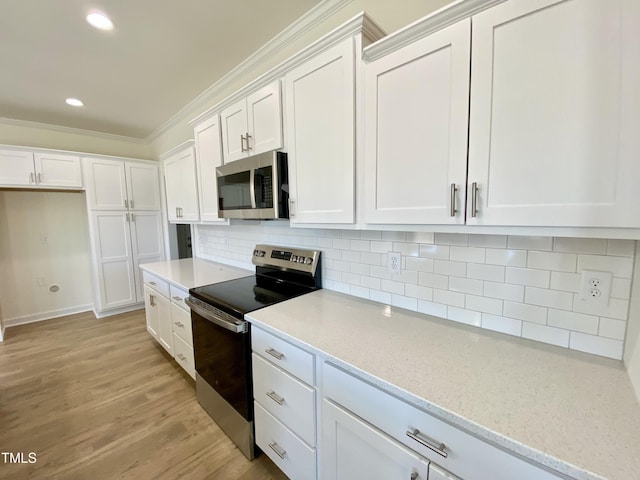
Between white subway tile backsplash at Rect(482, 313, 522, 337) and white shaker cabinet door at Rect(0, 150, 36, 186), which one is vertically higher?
white shaker cabinet door at Rect(0, 150, 36, 186)

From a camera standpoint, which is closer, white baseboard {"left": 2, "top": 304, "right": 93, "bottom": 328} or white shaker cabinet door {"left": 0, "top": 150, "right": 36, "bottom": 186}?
white shaker cabinet door {"left": 0, "top": 150, "right": 36, "bottom": 186}

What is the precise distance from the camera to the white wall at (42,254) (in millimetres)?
3549

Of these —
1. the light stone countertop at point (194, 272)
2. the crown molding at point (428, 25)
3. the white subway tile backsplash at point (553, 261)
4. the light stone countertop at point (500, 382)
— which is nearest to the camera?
the light stone countertop at point (500, 382)

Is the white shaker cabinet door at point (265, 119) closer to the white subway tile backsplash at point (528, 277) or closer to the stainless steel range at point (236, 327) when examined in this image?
the stainless steel range at point (236, 327)

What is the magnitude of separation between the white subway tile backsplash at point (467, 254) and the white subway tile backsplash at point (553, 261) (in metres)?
0.17

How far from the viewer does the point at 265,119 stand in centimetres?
169

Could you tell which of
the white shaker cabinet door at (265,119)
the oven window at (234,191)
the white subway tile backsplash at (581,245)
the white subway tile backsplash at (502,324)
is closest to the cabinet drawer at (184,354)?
the oven window at (234,191)

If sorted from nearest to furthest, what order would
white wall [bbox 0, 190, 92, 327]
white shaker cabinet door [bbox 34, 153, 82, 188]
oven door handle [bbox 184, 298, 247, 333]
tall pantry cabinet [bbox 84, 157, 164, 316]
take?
1. oven door handle [bbox 184, 298, 247, 333]
2. white shaker cabinet door [bbox 34, 153, 82, 188]
3. white wall [bbox 0, 190, 92, 327]
4. tall pantry cabinet [bbox 84, 157, 164, 316]

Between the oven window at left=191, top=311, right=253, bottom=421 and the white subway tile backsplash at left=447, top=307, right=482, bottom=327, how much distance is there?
105 cm

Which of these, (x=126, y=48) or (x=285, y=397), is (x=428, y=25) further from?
(x=126, y=48)

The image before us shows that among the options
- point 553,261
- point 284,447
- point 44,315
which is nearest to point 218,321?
point 284,447

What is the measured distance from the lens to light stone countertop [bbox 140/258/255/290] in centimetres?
220

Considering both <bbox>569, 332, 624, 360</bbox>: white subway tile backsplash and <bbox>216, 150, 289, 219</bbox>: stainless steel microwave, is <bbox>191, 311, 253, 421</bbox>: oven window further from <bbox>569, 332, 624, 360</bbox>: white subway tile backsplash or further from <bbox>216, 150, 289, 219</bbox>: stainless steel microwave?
<bbox>569, 332, 624, 360</bbox>: white subway tile backsplash

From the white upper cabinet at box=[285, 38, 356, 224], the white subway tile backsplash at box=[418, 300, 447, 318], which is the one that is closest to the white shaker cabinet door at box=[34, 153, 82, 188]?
the white upper cabinet at box=[285, 38, 356, 224]
